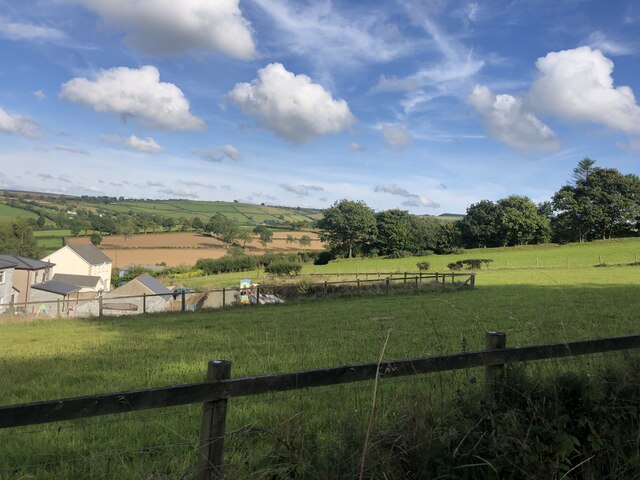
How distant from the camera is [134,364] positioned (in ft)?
26.7

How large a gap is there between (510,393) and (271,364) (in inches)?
179

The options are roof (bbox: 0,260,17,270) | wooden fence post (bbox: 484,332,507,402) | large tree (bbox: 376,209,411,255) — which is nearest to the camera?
wooden fence post (bbox: 484,332,507,402)

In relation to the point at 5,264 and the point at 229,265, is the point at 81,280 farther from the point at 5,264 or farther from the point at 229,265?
the point at 229,265

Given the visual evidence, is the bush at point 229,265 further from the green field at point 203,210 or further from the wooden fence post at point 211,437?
the wooden fence post at point 211,437

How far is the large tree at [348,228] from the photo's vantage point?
89.1m

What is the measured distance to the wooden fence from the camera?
229 cm

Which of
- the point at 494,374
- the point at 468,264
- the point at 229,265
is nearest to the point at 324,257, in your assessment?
the point at 229,265

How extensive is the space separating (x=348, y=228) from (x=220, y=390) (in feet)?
285

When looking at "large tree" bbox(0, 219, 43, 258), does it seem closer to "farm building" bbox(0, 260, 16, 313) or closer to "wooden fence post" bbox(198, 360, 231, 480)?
"farm building" bbox(0, 260, 16, 313)

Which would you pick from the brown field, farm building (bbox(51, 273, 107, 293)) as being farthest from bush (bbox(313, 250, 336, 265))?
farm building (bbox(51, 273, 107, 293))

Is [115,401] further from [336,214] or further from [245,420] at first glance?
[336,214]

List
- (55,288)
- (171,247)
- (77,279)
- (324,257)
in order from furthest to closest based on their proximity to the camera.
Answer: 1. (171,247)
2. (324,257)
3. (77,279)
4. (55,288)

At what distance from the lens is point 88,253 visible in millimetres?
73688

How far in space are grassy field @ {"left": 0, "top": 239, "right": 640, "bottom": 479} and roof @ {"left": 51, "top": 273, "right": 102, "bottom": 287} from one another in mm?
52603
